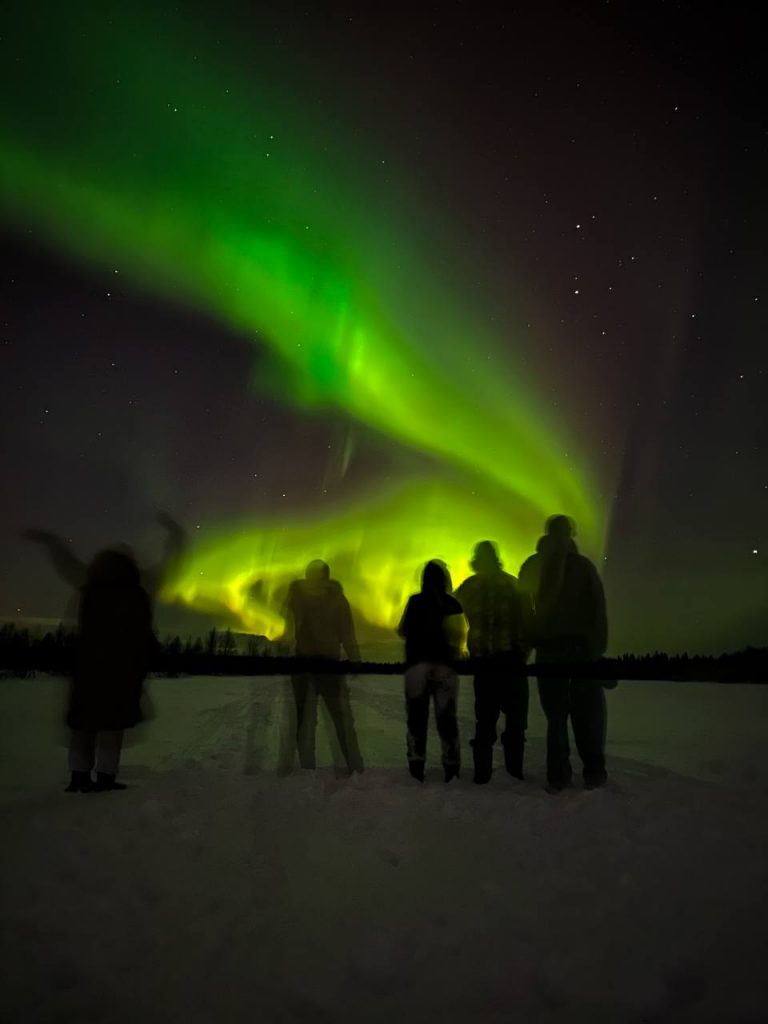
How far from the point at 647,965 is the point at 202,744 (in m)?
6.28

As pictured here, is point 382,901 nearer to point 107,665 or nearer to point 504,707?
point 504,707

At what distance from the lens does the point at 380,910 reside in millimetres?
2729

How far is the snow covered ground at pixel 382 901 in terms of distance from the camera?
2.05 m

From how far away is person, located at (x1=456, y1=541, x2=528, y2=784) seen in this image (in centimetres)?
571

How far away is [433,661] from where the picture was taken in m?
5.89

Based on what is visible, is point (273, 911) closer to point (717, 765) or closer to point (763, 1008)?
point (763, 1008)

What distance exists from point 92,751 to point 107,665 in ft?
2.14

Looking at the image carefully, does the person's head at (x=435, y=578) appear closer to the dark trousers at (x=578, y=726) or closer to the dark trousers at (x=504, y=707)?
the dark trousers at (x=504, y=707)

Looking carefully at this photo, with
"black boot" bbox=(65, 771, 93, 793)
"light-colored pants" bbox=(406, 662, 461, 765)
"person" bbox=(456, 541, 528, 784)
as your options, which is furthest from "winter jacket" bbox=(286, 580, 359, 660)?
"black boot" bbox=(65, 771, 93, 793)

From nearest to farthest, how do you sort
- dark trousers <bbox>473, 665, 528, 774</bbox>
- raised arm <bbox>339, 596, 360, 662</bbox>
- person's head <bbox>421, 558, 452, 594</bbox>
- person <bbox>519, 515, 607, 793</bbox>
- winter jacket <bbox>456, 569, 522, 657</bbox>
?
person <bbox>519, 515, 607, 793</bbox> < dark trousers <bbox>473, 665, 528, 774</bbox> < winter jacket <bbox>456, 569, 522, 657</bbox> < person's head <bbox>421, 558, 452, 594</bbox> < raised arm <bbox>339, 596, 360, 662</bbox>

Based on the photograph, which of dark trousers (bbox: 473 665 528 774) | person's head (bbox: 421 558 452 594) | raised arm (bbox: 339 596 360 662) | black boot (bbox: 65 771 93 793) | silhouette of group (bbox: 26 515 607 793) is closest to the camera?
black boot (bbox: 65 771 93 793)

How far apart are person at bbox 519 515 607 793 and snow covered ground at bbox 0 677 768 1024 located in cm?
38

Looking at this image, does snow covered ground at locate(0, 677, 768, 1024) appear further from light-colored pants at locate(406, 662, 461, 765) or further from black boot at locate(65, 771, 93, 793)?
light-colored pants at locate(406, 662, 461, 765)

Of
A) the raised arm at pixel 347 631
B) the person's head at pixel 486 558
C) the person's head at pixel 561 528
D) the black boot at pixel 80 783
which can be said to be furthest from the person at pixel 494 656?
the black boot at pixel 80 783
